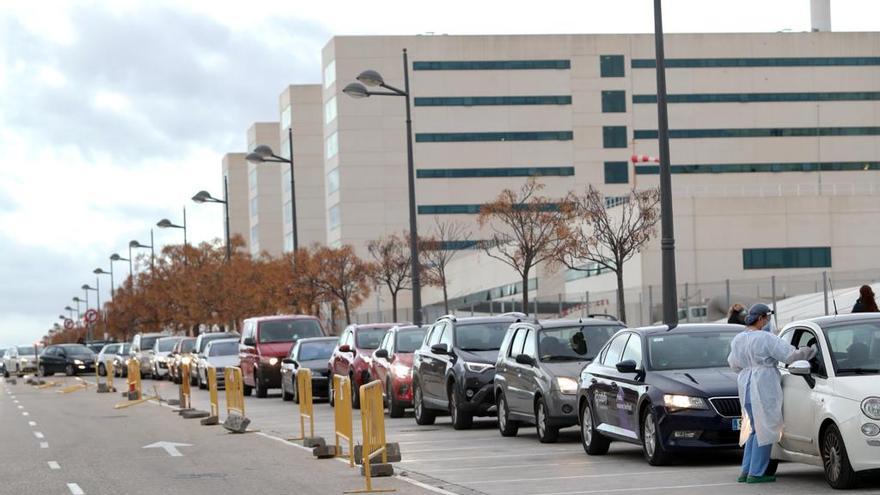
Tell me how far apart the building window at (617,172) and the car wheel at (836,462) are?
9087cm

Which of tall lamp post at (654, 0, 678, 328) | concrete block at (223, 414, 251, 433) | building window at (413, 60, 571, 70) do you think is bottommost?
concrete block at (223, 414, 251, 433)

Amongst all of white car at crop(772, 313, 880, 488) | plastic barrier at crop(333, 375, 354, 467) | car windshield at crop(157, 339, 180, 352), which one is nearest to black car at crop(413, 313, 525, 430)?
plastic barrier at crop(333, 375, 354, 467)

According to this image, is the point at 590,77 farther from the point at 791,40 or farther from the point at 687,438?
the point at 687,438

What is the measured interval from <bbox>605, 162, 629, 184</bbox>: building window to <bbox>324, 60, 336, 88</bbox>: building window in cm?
1906

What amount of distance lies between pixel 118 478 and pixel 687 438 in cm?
625

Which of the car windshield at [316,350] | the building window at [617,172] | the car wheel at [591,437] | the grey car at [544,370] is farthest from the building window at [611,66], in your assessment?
the car wheel at [591,437]

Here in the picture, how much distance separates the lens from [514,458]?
18.3 metres

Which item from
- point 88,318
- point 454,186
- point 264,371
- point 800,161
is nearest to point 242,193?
point 454,186

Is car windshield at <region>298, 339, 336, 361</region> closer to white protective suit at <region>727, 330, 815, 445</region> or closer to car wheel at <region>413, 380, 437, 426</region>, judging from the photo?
car wheel at <region>413, 380, 437, 426</region>

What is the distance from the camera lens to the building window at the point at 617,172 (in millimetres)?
103562

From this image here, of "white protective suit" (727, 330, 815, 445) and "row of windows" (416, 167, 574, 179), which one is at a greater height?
"row of windows" (416, 167, 574, 179)

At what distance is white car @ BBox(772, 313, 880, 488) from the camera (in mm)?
12656

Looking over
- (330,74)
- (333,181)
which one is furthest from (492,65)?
(333,181)

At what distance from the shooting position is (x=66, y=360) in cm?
7400
